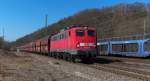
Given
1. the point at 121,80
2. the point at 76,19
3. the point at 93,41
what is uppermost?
the point at 76,19

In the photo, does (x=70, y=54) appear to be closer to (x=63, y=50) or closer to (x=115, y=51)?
(x=63, y=50)

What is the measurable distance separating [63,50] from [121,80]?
17.6 meters

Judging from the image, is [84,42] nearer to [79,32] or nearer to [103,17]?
[79,32]

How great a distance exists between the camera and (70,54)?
103 feet

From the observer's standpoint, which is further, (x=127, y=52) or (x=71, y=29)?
(x=127, y=52)

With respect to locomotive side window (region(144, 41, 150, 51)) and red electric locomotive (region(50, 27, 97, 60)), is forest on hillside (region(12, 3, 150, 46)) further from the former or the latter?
red electric locomotive (region(50, 27, 97, 60))

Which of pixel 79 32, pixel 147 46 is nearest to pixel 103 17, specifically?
pixel 147 46

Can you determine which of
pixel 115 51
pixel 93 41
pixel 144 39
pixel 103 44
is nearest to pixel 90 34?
pixel 93 41

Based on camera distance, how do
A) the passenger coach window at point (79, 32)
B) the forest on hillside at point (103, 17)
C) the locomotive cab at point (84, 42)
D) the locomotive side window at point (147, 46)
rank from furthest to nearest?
the forest on hillside at point (103, 17)
the locomotive side window at point (147, 46)
the passenger coach window at point (79, 32)
the locomotive cab at point (84, 42)

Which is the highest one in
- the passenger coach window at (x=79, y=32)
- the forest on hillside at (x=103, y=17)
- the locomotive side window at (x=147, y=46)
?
the forest on hillside at (x=103, y=17)

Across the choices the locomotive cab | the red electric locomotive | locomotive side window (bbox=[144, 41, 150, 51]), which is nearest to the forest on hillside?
locomotive side window (bbox=[144, 41, 150, 51])

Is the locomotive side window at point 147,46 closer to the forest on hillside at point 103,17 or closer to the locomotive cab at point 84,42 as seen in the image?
the locomotive cab at point 84,42

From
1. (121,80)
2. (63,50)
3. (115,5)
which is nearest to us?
(121,80)

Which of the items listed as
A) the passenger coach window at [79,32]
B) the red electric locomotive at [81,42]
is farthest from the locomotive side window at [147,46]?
the passenger coach window at [79,32]
